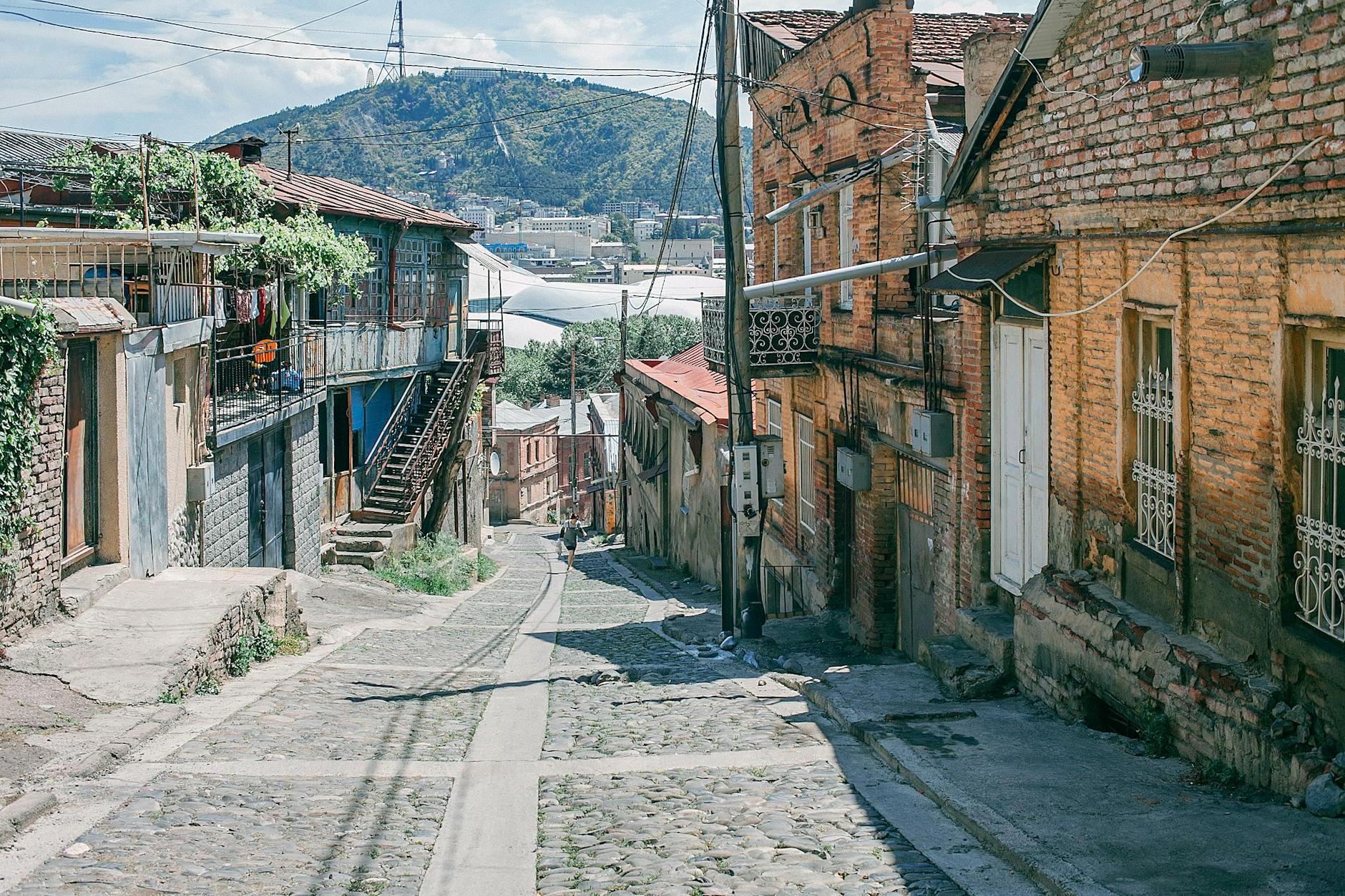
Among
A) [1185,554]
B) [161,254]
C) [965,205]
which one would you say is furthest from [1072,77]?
[161,254]

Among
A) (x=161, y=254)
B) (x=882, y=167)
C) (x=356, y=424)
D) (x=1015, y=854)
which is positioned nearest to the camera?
(x=1015, y=854)

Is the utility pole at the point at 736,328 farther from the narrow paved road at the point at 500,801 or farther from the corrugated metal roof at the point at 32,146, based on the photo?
the corrugated metal roof at the point at 32,146

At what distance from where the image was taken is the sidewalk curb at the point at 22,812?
21.1 ft

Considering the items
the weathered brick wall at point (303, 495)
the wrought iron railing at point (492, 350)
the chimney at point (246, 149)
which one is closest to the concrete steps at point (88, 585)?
the weathered brick wall at point (303, 495)

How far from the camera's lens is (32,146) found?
Result: 27531 mm

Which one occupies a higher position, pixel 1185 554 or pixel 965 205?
pixel 965 205

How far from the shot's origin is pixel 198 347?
15391mm

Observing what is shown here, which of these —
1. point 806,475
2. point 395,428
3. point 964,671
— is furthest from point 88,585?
point 395,428

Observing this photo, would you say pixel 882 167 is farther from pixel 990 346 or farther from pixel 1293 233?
pixel 1293 233

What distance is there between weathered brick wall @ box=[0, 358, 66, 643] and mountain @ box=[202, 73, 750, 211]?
156 m

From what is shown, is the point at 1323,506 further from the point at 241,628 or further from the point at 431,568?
the point at 431,568

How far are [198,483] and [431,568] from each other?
10.1m

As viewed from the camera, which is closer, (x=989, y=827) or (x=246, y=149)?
(x=989, y=827)

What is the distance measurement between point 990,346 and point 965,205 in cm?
122
